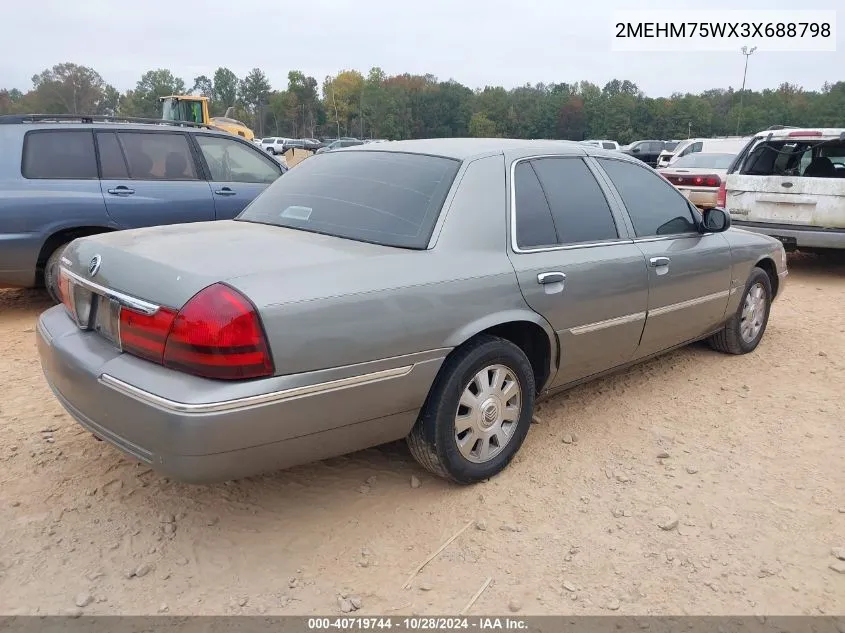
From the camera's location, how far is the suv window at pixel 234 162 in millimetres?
6781

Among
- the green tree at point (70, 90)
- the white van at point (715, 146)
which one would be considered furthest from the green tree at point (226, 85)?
the white van at point (715, 146)

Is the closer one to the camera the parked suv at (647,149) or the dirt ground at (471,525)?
the dirt ground at (471,525)

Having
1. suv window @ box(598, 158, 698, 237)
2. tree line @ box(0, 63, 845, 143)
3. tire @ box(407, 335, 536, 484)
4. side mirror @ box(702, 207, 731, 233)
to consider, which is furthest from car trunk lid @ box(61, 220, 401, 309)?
tree line @ box(0, 63, 845, 143)

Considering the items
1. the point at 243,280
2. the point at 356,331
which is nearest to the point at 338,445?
the point at 356,331

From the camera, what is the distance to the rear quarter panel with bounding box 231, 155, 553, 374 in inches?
95.7

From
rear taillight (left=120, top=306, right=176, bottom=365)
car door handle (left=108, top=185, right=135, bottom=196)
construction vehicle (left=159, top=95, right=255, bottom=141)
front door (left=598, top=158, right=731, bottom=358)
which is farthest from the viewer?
construction vehicle (left=159, top=95, right=255, bottom=141)

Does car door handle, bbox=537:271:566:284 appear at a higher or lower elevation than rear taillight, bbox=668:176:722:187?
lower

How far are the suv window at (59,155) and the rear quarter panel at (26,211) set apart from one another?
0.06 m

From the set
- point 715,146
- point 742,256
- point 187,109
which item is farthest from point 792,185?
point 187,109

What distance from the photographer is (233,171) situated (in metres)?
6.91

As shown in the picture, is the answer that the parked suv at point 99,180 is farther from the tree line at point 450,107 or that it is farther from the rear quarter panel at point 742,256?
the tree line at point 450,107

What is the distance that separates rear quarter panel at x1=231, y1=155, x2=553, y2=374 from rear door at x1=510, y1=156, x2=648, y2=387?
12 centimetres

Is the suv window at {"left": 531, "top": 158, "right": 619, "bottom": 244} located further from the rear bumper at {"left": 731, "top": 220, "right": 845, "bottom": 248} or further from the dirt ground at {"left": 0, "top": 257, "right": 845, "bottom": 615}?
the rear bumper at {"left": 731, "top": 220, "right": 845, "bottom": 248}

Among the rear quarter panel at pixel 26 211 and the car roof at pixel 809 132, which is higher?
the car roof at pixel 809 132
